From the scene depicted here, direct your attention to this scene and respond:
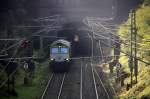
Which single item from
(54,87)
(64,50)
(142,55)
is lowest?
(54,87)

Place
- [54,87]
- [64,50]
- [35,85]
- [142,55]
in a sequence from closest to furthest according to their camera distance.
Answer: [142,55], [54,87], [35,85], [64,50]

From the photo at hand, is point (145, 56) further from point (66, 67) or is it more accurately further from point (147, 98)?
point (66, 67)

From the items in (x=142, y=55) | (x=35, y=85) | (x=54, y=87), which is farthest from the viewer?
(x=35, y=85)

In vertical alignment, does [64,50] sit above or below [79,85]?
above

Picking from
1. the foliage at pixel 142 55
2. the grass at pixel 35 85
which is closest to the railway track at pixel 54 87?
the grass at pixel 35 85

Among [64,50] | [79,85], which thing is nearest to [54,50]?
[64,50]

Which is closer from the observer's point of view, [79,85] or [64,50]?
[79,85]

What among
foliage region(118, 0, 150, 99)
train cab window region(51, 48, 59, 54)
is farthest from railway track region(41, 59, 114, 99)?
train cab window region(51, 48, 59, 54)

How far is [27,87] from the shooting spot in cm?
3666

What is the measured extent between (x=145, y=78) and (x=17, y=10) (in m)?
30.1

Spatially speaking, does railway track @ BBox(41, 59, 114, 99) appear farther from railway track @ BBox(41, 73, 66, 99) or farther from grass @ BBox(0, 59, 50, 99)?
grass @ BBox(0, 59, 50, 99)

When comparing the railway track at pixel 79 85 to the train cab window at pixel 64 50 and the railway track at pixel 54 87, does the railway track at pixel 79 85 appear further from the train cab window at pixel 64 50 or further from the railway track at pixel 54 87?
the train cab window at pixel 64 50

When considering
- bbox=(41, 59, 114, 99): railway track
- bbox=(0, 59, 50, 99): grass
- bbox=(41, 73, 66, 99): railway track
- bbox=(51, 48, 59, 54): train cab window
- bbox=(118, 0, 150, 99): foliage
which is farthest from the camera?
bbox=(51, 48, 59, 54): train cab window

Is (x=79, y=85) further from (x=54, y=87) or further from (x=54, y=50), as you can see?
(x=54, y=50)
